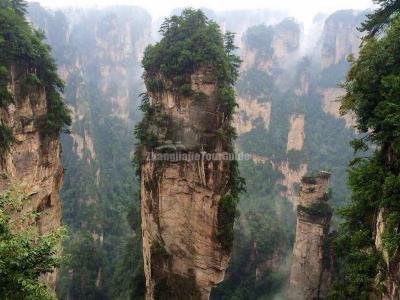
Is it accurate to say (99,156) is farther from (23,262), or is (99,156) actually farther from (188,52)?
(23,262)

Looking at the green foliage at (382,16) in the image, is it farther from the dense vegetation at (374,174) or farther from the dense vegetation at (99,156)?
the dense vegetation at (99,156)

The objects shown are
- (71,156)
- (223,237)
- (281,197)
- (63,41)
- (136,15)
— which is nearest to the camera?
(223,237)

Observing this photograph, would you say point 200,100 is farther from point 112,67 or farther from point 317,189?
point 112,67

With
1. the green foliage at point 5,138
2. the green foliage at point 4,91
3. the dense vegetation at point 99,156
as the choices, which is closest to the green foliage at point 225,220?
the dense vegetation at point 99,156

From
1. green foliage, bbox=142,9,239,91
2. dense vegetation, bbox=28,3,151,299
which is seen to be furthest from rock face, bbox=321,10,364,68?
green foliage, bbox=142,9,239,91

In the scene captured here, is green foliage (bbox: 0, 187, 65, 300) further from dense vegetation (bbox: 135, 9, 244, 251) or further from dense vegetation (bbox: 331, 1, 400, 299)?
dense vegetation (bbox: 135, 9, 244, 251)

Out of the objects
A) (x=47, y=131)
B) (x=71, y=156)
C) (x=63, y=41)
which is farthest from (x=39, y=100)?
(x=63, y=41)
